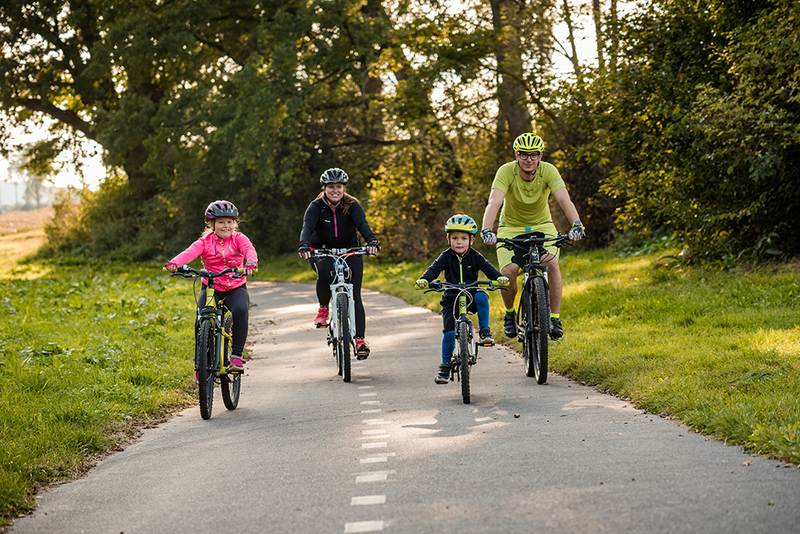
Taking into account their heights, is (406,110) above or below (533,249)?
above

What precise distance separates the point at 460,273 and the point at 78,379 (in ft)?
12.6

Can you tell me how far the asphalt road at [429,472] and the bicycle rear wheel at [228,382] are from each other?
144 millimetres

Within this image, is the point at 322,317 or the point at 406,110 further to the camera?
the point at 406,110

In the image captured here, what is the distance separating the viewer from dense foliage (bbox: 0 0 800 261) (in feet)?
54.9

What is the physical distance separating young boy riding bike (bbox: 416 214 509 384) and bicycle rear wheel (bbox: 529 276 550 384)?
439mm

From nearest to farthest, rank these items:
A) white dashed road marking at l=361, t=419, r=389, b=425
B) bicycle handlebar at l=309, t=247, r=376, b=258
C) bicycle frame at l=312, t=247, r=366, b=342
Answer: white dashed road marking at l=361, t=419, r=389, b=425
bicycle frame at l=312, t=247, r=366, b=342
bicycle handlebar at l=309, t=247, r=376, b=258

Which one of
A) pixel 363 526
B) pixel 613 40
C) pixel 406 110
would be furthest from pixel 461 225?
pixel 406 110

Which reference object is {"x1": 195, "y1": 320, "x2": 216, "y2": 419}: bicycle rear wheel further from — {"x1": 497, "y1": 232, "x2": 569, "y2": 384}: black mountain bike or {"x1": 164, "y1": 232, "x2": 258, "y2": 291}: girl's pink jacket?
{"x1": 497, "y1": 232, "x2": 569, "y2": 384}: black mountain bike

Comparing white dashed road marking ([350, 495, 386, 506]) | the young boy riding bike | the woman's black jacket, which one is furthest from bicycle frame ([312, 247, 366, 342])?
white dashed road marking ([350, 495, 386, 506])

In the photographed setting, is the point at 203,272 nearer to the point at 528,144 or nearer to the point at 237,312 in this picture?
the point at 237,312

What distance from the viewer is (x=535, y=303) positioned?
1022cm

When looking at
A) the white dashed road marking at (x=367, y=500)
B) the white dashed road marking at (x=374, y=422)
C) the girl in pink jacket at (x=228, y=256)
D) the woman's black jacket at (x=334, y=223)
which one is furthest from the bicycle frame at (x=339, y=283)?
the white dashed road marking at (x=367, y=500)

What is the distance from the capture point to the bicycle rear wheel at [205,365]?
9219 mm

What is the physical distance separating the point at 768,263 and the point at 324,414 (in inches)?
363
